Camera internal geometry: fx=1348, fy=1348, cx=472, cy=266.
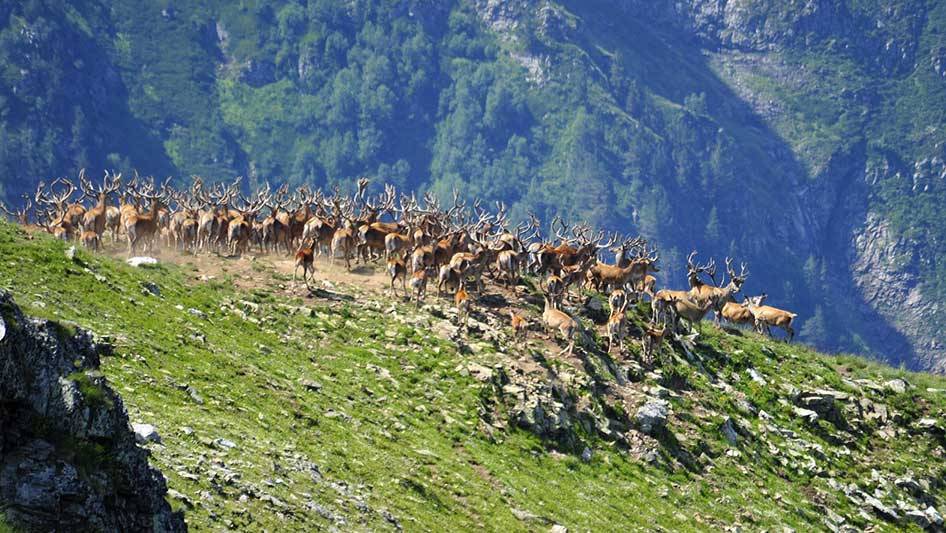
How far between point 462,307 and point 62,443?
24203 millimetres

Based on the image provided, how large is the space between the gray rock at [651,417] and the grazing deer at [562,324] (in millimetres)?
2961

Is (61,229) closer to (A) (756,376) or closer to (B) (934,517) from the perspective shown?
(A) (756,376)

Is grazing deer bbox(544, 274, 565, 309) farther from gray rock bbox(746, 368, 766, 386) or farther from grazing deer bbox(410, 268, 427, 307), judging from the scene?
gray rock bbox(746, 368, 766, 386)

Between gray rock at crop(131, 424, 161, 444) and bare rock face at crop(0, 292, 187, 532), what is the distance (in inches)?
140

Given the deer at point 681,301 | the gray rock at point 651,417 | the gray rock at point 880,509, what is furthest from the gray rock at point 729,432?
the deer at point 681,301

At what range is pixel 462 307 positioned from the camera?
40719 mm

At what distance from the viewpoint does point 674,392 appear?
1649 inches

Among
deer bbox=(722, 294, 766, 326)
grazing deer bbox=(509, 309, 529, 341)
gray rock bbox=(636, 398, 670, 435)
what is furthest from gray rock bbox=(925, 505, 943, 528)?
deer bbox=(722, 294, 766, 326)

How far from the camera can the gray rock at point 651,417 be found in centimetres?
3824

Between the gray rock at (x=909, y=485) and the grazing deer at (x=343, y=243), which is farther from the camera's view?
the grazing deer at (x=343, y=243)

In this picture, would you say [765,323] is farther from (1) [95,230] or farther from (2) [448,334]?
(1) [95,230]

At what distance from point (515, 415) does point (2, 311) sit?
796 inches

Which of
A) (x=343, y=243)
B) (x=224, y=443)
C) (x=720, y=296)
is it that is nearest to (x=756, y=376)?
(x=720, y=296)

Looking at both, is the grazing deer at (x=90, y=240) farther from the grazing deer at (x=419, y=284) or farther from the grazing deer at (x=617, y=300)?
the grazing deer at (x=617, y=300)
